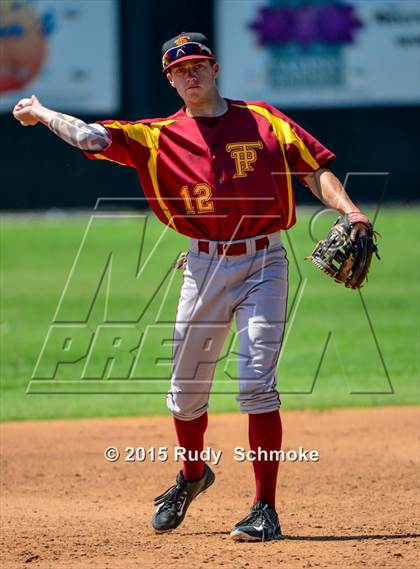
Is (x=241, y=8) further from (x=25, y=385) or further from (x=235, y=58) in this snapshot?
(x=25, y=385)

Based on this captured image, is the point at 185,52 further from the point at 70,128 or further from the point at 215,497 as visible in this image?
the point at 215,497

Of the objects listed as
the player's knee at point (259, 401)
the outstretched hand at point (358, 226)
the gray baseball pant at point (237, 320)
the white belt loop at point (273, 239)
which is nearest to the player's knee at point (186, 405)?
the gray baseball pant at point (237, 320)

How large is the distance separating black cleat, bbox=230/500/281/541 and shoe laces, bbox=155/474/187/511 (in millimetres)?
361

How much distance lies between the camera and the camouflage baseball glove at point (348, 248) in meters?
4.92

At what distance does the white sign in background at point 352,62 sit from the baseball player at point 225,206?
16.2 m

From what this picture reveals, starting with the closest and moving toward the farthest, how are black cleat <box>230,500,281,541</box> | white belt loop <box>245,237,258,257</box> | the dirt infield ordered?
the dirt infield < black cleat <box>230,500,281,541</box> < white belt loop <box>245,237,258,257</box>

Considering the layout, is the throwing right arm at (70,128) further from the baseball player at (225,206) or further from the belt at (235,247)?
the belt at (235,247)

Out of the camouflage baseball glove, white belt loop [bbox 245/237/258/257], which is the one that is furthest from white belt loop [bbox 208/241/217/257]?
the camouflage baseball glove

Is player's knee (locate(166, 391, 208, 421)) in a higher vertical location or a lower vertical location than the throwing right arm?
lower

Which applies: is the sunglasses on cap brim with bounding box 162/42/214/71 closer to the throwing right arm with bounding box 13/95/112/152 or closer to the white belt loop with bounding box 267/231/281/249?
the throwing right arm with bounding box 13/95/112/152

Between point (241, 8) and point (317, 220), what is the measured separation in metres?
4.92

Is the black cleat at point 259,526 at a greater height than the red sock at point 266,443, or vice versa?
the red sock at point 266,443

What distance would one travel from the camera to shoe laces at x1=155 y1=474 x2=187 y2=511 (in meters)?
5.18

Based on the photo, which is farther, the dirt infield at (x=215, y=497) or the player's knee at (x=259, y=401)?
the player's knee at (x=259, y=401)
